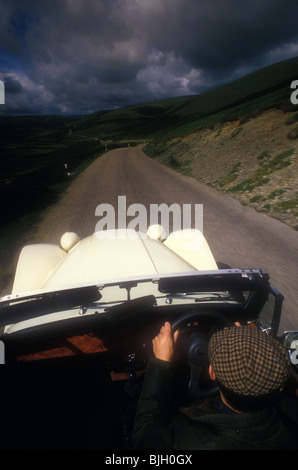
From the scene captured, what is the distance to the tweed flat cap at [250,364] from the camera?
46.9 inches

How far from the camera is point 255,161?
43.5ft

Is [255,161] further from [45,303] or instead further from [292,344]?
[45,303]

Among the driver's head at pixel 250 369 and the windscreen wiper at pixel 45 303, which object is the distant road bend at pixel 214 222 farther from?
the windscreen wiper at pixel 45 303

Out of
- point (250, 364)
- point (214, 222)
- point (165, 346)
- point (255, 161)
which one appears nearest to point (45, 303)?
point (165, 346)

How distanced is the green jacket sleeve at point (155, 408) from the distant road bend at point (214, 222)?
288 centimetres

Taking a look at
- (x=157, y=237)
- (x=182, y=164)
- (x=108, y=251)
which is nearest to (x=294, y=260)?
(x=157, y=237)

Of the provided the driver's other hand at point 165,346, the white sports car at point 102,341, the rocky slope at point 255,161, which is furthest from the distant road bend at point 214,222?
the driver's other hand at point 165,346

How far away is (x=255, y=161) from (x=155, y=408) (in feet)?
47.6

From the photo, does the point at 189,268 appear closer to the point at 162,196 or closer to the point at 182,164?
the point at 162,196

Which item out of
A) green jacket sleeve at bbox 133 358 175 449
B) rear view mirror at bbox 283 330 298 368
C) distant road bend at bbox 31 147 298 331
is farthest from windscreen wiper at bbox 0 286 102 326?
distant road bend at bbox 31 147 298 331

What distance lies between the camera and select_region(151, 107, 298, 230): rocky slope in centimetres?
881

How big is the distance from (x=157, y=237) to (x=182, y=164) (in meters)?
16.1

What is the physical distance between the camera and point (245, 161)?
1403 centimetres

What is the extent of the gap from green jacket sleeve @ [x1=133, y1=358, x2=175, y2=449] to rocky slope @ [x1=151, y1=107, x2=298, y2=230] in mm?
6883
